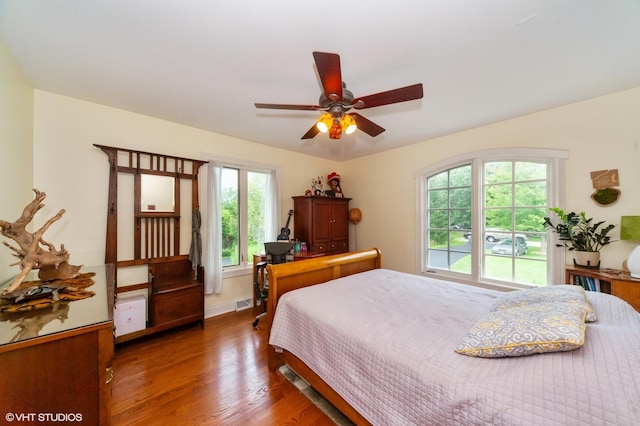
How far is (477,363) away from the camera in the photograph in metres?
1.03

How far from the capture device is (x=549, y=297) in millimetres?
1384

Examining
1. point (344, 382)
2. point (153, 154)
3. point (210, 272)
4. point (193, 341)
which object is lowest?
point (193, 341)

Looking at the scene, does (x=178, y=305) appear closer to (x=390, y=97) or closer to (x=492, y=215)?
(x=390, y=97)

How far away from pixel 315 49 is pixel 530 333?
2030mm

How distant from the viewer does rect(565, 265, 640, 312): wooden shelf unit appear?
1932 mm

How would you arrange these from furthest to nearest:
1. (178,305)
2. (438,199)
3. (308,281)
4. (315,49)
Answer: (438,199) < (178,305) < (308,281) < (315,49)

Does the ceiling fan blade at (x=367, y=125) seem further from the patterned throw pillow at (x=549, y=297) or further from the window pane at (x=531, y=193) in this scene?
the window pane at (x=531, y=193)

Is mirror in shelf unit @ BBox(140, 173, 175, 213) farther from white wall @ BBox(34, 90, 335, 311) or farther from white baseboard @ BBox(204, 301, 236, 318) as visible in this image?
white baseboard @ BBox(204, 301, 236, 318)

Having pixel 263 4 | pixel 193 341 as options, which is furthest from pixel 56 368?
pixel 263 4

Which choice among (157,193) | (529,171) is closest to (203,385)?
(157,193)

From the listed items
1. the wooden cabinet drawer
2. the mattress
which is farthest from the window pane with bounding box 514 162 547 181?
the wooden cabinet drawer

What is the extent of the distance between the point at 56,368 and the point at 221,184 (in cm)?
263

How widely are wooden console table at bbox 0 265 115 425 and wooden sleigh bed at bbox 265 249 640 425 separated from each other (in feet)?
3.56

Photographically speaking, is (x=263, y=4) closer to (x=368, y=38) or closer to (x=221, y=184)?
(x=368, y=38)
